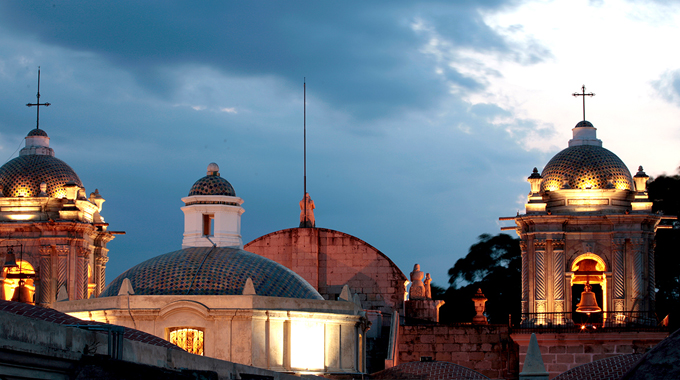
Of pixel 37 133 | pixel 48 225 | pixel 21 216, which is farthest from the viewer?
pixel 37 133

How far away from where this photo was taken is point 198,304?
29.5 metres

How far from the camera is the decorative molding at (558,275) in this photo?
1751 inches

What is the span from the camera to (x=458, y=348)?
4034 cm

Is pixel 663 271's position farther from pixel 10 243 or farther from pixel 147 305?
pixel 147 305

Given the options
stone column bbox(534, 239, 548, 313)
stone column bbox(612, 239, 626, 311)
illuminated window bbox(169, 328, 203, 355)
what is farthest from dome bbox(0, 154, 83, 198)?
stone column bbox(612, 239, 626, 311)

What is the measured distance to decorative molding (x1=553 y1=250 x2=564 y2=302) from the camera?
4447cm

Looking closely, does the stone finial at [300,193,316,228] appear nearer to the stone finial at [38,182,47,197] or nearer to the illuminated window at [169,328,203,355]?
the stone finial at [38,182,47,197]

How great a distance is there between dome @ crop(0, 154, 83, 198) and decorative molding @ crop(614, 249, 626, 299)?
21.8 metres

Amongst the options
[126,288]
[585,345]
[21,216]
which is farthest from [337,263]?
[126,288]

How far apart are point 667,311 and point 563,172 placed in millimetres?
12855

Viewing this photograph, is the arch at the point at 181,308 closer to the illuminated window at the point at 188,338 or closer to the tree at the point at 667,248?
the illuminated window at the point at 188,338

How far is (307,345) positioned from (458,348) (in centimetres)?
1060

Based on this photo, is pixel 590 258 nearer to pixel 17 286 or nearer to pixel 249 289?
pixel 249 289

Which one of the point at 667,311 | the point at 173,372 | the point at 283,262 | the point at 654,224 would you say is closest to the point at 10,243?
the point at 283,262
